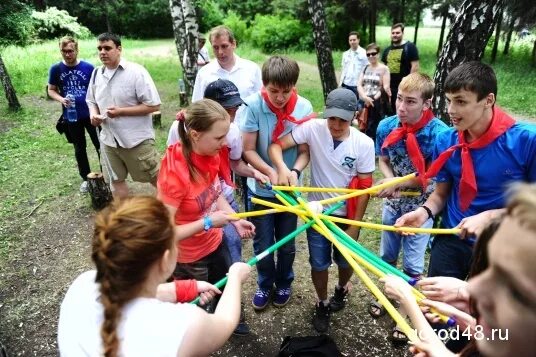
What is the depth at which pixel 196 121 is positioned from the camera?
8.20 ft

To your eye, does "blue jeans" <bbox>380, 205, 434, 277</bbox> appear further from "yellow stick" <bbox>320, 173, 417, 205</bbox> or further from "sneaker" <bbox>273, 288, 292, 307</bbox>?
"sneaker" <bbox>273, 288, 292, 307</bbox>

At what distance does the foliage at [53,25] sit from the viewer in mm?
25539

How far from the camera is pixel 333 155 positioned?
3.05 meters

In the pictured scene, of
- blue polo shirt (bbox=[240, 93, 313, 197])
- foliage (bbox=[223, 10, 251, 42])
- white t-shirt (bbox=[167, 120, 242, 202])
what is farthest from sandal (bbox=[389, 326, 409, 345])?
foliage (bbox=[223, 10, 251, 42])

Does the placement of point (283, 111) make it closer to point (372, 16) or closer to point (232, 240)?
point (232, 240)

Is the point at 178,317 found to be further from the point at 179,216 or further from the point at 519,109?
the point at 519,109

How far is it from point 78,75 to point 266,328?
4.57 metres

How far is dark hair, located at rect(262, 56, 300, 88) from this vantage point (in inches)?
114

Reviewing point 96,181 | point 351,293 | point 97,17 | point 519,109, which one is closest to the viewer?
point 351,293

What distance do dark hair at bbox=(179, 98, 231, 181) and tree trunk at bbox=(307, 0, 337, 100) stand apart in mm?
5961

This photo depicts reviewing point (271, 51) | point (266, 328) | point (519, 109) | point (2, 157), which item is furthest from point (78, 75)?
point (271, 51)

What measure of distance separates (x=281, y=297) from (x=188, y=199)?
1632mm

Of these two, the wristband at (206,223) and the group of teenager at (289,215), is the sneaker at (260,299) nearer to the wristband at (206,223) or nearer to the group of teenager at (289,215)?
the group of teenager at (289,215)

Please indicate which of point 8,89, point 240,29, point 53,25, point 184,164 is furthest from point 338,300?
point 53,25
